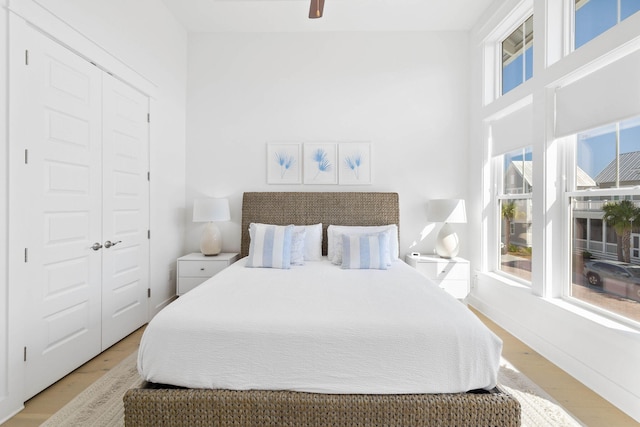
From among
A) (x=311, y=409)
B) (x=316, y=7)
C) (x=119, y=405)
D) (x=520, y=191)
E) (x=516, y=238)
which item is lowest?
(x=119, y=405)

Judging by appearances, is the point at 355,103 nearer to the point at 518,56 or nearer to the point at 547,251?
the point at 518,56

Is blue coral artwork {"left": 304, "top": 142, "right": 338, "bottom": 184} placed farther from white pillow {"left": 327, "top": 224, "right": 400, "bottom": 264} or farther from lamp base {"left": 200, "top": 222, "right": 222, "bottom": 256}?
lamp base {"left": 200, "top": 222, "right": 222, "bottom": 256}

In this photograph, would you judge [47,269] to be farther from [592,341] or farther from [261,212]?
[592,341]

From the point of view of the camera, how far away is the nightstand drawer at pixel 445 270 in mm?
3482

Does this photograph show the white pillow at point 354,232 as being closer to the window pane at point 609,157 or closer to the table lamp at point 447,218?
the table lamp at point 447,218

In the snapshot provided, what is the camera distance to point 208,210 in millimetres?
3598

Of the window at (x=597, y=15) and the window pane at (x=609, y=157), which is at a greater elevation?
the window at (x=597, y=15)

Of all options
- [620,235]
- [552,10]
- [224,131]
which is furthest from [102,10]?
[620,235]

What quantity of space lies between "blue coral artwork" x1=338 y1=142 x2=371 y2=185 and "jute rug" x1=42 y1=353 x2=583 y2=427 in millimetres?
2352

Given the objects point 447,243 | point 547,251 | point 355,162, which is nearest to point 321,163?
point 355,162

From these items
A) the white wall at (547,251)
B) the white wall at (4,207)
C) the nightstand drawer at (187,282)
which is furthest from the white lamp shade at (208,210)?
the white wall at (547,251)

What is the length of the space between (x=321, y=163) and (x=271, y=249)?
1329 mm

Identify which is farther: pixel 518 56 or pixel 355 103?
pixel 355 103

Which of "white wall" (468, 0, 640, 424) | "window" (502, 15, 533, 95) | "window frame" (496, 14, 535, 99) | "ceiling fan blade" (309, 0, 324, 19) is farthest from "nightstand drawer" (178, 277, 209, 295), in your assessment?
"window" (502, 15, 533, 95)
